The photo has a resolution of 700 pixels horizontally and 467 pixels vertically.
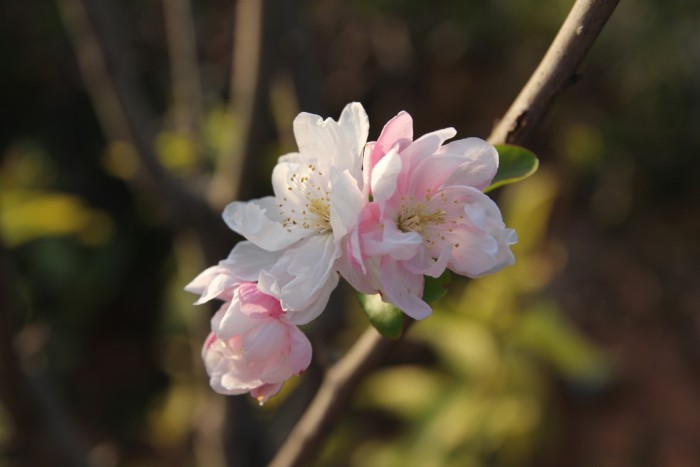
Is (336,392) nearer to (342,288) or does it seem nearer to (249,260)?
(249,260)

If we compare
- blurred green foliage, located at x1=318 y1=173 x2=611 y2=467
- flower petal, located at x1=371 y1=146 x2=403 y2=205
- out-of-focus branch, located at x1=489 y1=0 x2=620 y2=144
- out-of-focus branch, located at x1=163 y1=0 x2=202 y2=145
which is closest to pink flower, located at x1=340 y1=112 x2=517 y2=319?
flower petal, located at x1=371 y1=146 x2=403 y2=205

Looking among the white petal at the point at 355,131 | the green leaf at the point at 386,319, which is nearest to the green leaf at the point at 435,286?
the green leaf at the point at 386,319

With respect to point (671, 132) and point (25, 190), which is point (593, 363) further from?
point (25, 190)

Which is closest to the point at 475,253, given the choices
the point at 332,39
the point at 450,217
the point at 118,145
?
the point at 450,217

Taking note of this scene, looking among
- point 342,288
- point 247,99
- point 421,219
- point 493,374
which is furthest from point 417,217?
point 493,374

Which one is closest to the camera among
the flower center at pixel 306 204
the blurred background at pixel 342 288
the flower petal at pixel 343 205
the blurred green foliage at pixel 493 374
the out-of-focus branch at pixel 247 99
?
the flower petal at pixel 343 205

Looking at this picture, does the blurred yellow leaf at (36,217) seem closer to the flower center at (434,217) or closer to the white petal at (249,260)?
the white petal at (249,260)

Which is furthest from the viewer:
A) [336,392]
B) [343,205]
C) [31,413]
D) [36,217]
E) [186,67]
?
[36,217]
